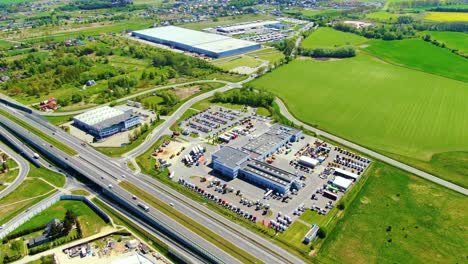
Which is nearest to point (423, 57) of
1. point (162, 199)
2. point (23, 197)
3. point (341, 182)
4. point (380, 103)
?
point (380, 103)

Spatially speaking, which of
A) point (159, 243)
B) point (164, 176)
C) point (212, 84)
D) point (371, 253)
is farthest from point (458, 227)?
point (212, 84)

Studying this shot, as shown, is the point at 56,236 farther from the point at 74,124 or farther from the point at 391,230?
the point at 391,230

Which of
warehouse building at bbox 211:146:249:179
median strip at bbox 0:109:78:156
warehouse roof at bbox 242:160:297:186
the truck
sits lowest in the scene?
the truck

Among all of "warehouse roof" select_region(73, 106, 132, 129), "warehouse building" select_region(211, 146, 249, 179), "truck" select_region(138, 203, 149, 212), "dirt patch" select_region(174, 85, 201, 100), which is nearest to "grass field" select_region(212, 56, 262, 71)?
"dirt patch" select_region(174, 85, 201, 100)

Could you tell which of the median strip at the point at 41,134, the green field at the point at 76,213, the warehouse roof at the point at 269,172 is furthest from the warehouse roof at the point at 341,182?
the median strip at the point at 41,134

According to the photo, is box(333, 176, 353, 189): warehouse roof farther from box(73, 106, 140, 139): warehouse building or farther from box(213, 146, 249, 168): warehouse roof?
box(73, 106, 140, 139): warehouse building

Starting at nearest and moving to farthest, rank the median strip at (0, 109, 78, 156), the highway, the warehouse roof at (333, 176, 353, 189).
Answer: the highway
the warehouse roof at (333, 176, 353, 189)
the median strip at (0, 109, 78, 156)
